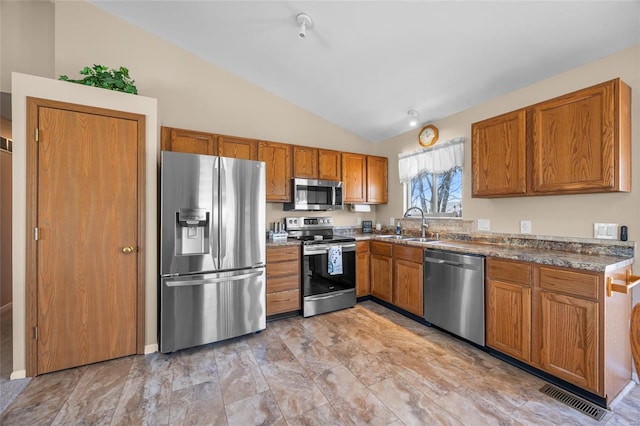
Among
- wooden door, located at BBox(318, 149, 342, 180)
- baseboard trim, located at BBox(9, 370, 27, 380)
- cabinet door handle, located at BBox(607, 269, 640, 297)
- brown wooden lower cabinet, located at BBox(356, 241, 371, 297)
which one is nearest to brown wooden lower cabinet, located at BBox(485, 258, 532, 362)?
cabinet door handle, located at BBox(607, 269, 640, 297)

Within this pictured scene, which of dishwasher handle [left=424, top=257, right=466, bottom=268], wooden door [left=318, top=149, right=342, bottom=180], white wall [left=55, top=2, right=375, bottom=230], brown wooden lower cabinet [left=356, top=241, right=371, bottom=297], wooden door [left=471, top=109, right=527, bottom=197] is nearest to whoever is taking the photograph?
wooden door [left=471, top=109, right=527, bottom=197]

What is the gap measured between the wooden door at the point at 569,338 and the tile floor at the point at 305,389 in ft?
0.65

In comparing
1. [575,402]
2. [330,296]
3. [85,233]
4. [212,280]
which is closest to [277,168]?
[212,280]

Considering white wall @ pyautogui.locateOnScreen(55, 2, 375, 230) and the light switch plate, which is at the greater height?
white wall @ pyautogui.locateOnScreen(55, 2, 375, 230)

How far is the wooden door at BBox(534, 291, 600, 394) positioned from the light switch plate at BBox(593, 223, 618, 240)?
29.5 inches


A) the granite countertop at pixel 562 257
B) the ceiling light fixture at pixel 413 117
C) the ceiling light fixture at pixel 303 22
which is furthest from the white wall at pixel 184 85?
the granite countertop at pixel 562 257

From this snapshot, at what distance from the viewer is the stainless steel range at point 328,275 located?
323 cm

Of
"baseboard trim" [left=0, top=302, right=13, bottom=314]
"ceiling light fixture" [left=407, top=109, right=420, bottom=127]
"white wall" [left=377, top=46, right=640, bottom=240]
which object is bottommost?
"baseboard trim" [left=0, top=302, right=13, bottom=314]

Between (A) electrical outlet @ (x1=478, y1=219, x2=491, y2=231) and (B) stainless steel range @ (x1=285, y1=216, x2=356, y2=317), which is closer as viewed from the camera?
(A) electrical outlet @ (x1=478, y1=219, x2=491, y2=231)

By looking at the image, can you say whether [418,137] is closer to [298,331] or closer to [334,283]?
[334,283]

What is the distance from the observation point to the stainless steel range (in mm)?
3231

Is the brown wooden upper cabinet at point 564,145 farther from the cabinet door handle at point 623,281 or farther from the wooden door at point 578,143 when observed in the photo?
the cabinet door handle at point 623,281

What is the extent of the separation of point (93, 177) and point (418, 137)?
12.3 feet

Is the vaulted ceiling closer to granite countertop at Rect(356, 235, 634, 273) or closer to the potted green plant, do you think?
the potted green plant
